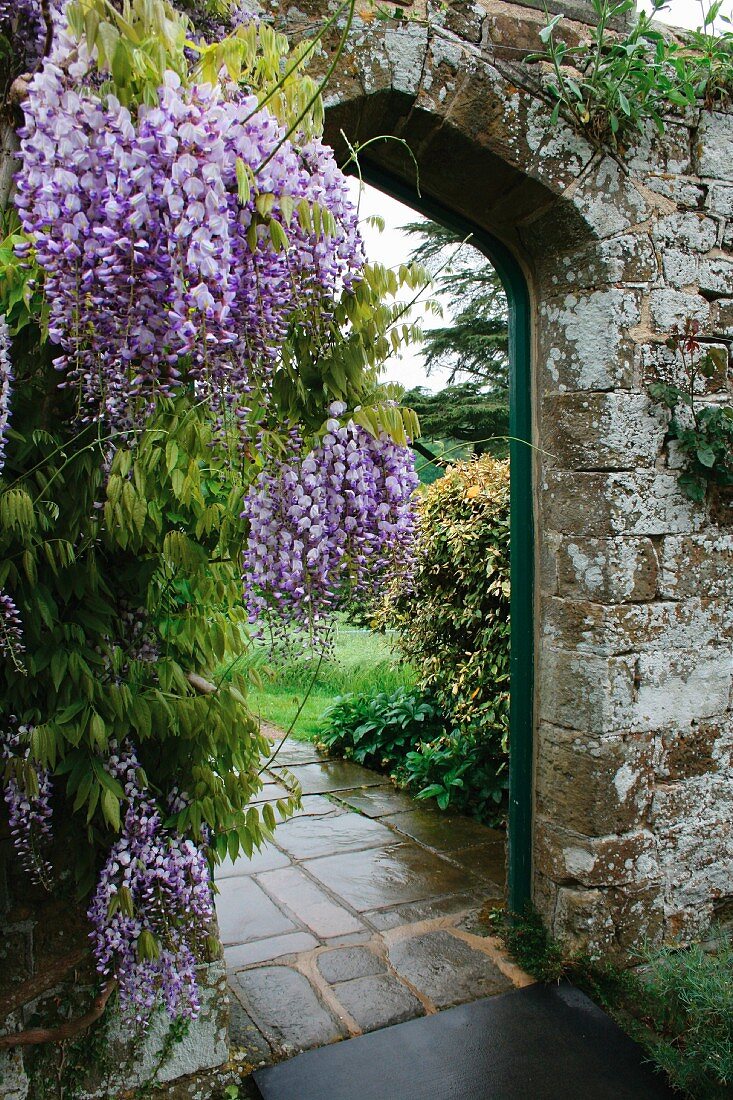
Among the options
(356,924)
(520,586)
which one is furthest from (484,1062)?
(520,586)

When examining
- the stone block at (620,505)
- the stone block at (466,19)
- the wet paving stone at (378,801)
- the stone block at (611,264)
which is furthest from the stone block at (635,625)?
the wet paving stone at (378,801)

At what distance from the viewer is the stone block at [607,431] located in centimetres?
259

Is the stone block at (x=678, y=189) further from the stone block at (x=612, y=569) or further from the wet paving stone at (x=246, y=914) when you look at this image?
the wet paving stone at (x=246, y=914)

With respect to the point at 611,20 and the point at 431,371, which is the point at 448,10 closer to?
the point at 611,20

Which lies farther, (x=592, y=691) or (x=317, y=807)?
(x=317, y=807)

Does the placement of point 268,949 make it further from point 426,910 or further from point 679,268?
point 679,268

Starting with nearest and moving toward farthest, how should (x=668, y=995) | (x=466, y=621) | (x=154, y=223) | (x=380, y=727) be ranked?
(x=154, y=223) → (x=668, y=995) → (x=466, y=621) → (x=380, y=727)

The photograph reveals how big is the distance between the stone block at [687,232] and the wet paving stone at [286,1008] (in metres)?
2.67

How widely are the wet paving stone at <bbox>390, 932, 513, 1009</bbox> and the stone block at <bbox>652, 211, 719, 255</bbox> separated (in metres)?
2.48

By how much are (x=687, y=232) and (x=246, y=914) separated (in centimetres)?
292

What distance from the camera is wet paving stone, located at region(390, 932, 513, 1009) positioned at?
8.45 ft

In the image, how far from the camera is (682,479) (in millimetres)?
2656

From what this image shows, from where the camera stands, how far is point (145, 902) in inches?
70.7

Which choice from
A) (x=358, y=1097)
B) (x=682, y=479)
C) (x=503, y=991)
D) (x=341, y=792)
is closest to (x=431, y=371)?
(x=341, y=792)
